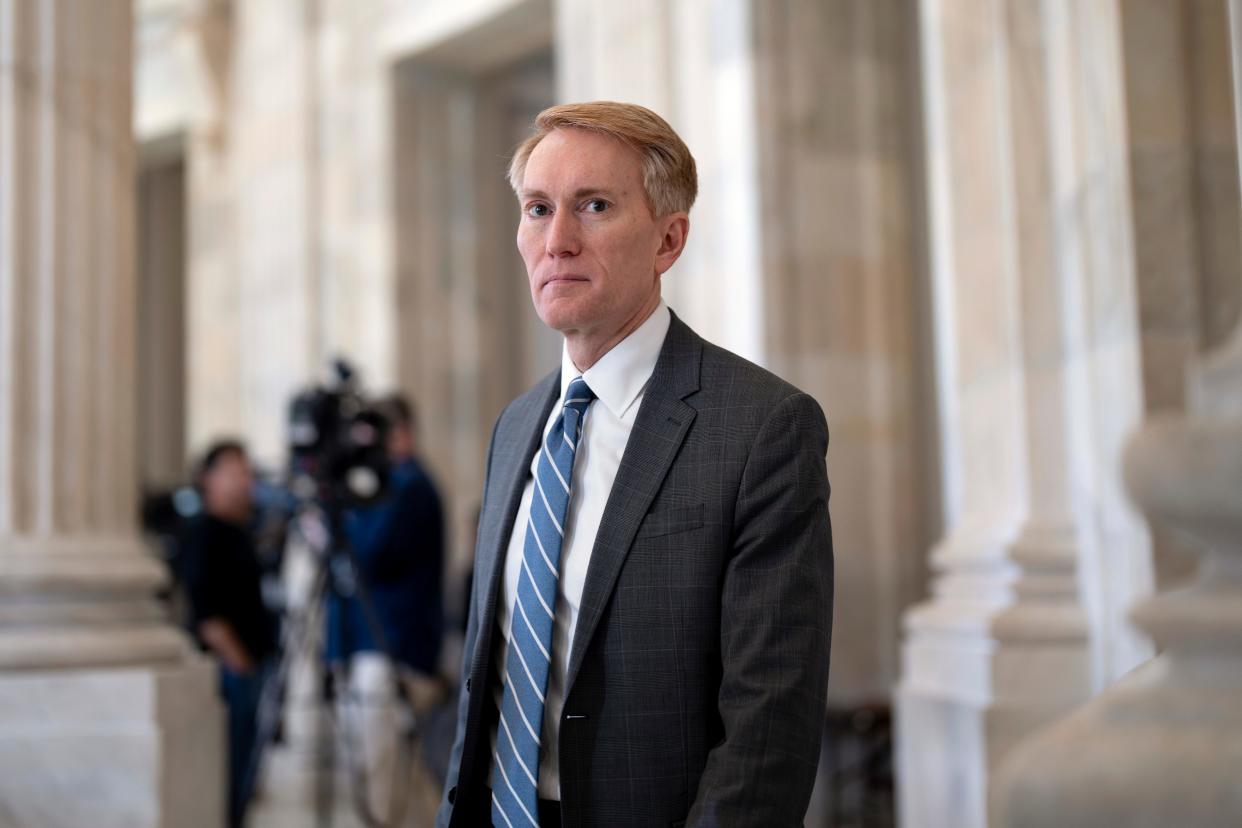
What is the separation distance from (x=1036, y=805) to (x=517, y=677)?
91 cm

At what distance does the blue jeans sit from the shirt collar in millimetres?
4360

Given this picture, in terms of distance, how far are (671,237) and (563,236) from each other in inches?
7.7

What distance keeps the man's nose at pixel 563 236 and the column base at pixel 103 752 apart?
2.96 metres

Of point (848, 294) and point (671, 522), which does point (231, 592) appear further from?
point (671, 522)

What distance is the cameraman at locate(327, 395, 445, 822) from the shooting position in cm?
675

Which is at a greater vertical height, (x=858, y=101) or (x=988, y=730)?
(x=858, y=101)

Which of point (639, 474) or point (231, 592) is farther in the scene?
point (231, 592)

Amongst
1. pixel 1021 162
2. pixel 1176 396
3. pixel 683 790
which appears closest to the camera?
pixel 683 790

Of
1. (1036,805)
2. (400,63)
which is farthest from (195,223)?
(1036,805)

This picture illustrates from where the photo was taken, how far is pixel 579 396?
7.11 ft

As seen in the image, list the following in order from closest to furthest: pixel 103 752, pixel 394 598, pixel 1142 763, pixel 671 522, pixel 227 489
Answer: pixel 1142 763 → pixel 671 522 → pixel 103 752 → pixel 227 489 → pixel 394 598

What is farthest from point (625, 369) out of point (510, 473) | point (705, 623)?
point (705, 623)

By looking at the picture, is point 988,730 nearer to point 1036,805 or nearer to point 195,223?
point 1036,805

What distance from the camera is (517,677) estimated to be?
207 centimetres
